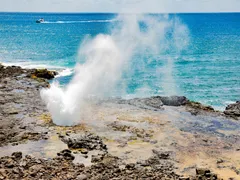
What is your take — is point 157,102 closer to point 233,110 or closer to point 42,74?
point 233,110

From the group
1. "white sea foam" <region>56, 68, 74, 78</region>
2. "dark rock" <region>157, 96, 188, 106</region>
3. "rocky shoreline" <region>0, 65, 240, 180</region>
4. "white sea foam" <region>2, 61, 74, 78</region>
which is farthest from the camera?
"white sea foam" <region>2, 61, 74, 78</region>

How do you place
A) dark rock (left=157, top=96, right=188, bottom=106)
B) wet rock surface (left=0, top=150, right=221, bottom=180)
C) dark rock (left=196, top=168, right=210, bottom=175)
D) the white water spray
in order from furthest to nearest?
dark rock (left=157, top=96, right=188, bottom=106)
the white water spray
dark rock (left=196, top=168, right=210, bottom=175)
wet rock surface (left=0, top=150, right=221, bottom=180)

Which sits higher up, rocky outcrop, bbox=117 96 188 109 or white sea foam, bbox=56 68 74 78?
white sea foam, bbox=56 68 74 78

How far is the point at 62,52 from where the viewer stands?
3688 inches

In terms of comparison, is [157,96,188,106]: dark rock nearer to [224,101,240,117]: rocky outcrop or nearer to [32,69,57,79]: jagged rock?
[224,101,240,117]: rocky outcrop

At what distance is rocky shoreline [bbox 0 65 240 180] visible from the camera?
23.5 m

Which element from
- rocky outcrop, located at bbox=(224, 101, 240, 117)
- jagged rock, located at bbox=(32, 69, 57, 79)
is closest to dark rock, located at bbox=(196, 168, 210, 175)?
rocky outcrop, located at bbox=(224, 101, 240, 117)

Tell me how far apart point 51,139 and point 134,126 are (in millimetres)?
7656

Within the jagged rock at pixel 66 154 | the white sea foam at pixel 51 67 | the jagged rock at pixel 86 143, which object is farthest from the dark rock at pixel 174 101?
the white sea foam at pixel 51 67

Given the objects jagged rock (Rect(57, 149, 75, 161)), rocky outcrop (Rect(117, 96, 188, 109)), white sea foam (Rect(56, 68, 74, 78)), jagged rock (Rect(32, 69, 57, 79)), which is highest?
white sea foam (Rect(56, 68, 74, 78))

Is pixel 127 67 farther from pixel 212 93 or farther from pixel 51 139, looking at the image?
pixel 51 139

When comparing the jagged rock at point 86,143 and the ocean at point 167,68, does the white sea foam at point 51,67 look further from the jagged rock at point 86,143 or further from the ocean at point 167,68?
the jagged rock at point 86,143

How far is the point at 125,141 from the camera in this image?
28703 millimetres

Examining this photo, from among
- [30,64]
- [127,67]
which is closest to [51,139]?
[127,67]
